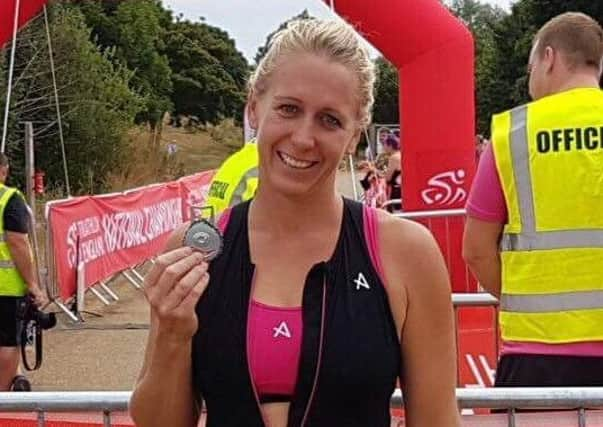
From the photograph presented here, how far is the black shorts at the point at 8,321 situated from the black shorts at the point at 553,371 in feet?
15.1

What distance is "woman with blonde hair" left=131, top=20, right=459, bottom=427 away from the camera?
1.86 m

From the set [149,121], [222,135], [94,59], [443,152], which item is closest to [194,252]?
[443,152]

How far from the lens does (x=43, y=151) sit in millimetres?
27859

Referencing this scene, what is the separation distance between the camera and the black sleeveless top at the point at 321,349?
185cm

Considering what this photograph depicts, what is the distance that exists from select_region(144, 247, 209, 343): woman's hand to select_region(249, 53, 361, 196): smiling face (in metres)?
0.27

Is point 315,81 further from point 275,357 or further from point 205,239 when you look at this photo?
point 275,357

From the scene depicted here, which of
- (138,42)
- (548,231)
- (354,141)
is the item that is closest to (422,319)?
(354,141)

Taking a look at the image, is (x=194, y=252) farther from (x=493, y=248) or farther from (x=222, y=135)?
(x=222, y=135)

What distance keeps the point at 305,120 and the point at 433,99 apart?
252 inches

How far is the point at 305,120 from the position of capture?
6.25ft

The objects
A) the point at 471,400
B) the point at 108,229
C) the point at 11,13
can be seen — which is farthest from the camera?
the point at 108,229

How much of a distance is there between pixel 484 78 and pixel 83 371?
45890 mm

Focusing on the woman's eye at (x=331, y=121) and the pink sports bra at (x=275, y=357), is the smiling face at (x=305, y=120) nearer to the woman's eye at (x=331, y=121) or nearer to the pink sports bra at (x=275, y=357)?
the woman's eye at (x=331, y=121)

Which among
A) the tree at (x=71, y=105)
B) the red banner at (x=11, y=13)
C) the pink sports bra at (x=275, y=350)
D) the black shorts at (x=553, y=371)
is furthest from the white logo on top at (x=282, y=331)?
the tree at (x=71, y=105)
